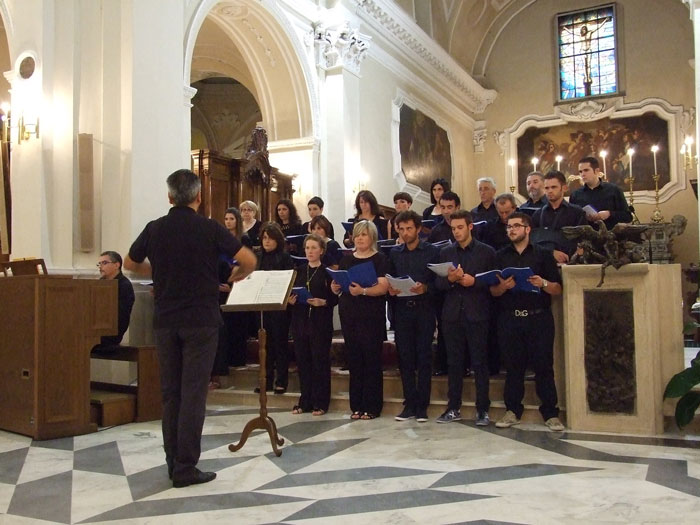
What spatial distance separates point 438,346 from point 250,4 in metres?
6.06

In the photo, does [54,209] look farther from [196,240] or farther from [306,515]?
[306,515]

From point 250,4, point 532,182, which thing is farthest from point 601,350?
point 250,4

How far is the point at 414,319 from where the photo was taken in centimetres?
549

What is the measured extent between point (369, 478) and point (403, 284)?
5.85 ft

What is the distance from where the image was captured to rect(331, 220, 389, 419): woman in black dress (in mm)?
5512

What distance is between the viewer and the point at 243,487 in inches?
145

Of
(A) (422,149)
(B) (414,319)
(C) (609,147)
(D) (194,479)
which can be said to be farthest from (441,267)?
(C) (609,147)

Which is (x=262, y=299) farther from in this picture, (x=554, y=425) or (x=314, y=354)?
(x=554, y=425)

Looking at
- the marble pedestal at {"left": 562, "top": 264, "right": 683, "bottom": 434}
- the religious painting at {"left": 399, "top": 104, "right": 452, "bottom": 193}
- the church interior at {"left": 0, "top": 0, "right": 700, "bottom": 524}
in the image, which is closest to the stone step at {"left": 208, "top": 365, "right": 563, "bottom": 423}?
the church interior at {"left": 0, "top": 0, "right": 700, "bottom": 524}

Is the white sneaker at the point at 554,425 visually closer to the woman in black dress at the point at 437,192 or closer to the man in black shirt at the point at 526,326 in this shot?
the man in black shirt at the point at 526,326

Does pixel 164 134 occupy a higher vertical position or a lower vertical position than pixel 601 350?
higher

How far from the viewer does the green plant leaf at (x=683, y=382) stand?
4.66m

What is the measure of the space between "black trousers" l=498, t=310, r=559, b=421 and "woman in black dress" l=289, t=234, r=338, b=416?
4.89ft

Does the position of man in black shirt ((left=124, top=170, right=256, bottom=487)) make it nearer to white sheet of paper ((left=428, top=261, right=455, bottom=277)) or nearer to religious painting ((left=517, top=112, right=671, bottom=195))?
white sheet of paper ((left=428, top=261, right=455, bottom=277))
